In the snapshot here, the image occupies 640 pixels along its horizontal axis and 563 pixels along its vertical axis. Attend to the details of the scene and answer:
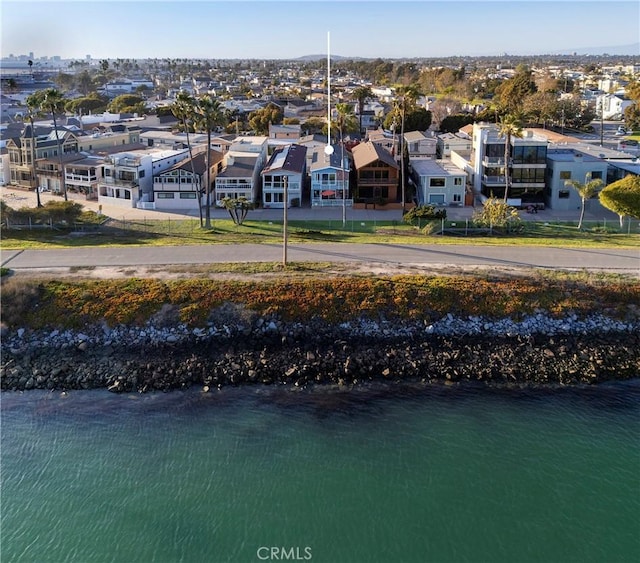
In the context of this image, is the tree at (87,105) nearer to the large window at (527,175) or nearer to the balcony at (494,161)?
the balcony at (494,161)

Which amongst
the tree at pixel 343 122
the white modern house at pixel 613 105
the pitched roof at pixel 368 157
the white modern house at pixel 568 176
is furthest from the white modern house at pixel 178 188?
the white modern house at pixel 613 105

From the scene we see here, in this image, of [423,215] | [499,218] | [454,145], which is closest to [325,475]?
[499,218]

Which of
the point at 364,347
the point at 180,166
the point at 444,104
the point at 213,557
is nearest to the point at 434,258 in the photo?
the point at 364,347

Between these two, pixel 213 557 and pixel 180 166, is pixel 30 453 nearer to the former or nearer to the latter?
pixel 213 557

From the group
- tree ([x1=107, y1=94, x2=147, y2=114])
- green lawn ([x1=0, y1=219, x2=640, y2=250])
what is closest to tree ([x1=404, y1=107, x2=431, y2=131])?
green lawn ([x1=0, y1=219, x2=640, y2=250])

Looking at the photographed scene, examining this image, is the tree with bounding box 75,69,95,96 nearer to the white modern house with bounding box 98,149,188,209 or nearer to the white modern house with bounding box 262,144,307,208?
the white modern house with bounding box 98,149,188,209
